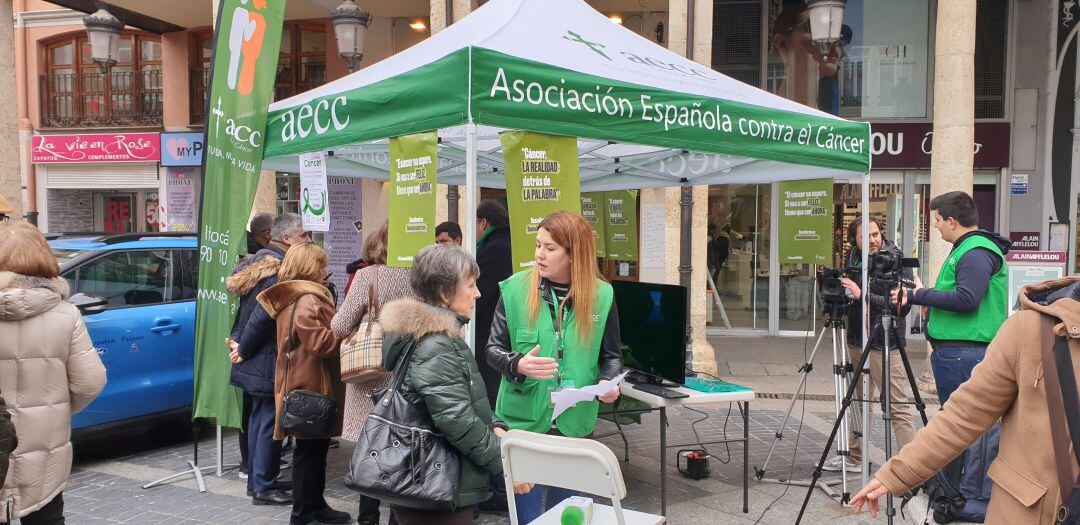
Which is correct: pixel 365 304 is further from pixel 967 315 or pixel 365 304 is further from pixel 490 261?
pixel 967 315

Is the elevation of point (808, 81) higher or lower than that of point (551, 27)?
higher

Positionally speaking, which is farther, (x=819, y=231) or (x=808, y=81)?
(x=808, y=81)

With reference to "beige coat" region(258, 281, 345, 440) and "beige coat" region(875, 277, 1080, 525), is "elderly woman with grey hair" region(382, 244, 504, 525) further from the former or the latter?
"beige coat" region(258, 281, 345, 440)

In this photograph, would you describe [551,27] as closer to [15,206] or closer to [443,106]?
[443,106]

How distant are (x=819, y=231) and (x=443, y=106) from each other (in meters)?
3.83

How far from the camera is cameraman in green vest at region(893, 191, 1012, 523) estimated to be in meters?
4.70

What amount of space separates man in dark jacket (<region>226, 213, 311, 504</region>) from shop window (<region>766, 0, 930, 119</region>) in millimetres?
10711

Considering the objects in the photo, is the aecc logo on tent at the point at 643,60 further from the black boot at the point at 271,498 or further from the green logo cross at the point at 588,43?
the black boot at the point at 271,498

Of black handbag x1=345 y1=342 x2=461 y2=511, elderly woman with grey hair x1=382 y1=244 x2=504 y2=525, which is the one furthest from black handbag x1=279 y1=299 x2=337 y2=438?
black handbag x1=345 y1=342 x2=461 y2=511

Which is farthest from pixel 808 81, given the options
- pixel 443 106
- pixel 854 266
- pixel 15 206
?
pixel 15 206

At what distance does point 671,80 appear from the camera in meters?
5.07

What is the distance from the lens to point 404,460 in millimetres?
2834

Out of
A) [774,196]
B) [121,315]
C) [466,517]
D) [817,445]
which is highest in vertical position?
[774,196]

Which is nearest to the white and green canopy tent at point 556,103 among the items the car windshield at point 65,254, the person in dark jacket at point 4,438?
the car windshield at point 65,254
